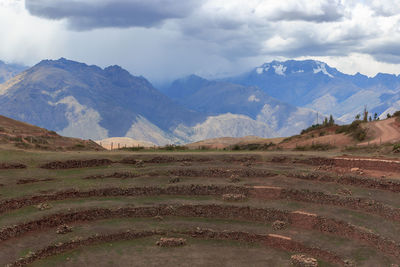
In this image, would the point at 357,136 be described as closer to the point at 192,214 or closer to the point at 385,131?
the point at 385,131

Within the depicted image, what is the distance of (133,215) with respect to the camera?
36188 mm

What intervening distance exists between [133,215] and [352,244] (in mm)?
18526

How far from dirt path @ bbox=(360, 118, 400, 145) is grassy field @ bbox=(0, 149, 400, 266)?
19.7m

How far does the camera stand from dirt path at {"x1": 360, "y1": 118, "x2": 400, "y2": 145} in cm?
6099

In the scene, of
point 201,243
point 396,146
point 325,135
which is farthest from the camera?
point 325,135

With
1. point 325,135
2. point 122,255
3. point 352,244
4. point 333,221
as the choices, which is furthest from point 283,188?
point 325,135

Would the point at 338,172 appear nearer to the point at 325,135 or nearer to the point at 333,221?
the point at 333,221

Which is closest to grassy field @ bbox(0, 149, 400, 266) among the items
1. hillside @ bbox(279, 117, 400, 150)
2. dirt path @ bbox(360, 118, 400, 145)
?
hillside @ bbox(279, 117, 400, 150)

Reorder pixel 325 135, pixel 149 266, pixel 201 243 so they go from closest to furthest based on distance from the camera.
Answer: pixel 149 266, pixel 201 243, pixel 325 135

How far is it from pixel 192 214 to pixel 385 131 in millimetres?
44024

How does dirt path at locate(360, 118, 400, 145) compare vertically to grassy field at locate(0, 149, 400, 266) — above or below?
above

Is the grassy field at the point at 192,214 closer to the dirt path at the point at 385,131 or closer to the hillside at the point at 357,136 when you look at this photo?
the hillside at the point at 357,136

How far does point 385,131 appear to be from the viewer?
2618 inches

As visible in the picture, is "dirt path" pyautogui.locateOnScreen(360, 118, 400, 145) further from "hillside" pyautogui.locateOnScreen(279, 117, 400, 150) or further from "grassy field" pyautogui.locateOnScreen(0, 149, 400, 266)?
"grassy field" pyautogui.locateOnScreen(0, 149, 400, 266)
